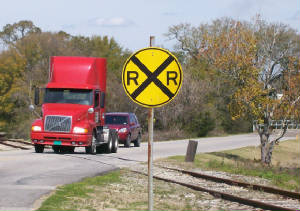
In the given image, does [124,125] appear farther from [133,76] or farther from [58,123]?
[133,76]

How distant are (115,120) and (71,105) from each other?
8920 millimetres

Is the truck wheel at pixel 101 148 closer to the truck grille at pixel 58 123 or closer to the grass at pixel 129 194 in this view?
the truck grille at pixel 58 123

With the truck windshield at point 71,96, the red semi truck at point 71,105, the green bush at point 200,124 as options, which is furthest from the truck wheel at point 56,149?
the green bush at point 200,124

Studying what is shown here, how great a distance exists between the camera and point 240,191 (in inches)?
572

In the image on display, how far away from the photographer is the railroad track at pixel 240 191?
11.9 metres

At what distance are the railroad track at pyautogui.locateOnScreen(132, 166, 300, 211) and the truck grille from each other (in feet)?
18.2

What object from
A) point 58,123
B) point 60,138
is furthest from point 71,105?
point 60,138

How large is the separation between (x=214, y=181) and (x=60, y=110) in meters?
8.81

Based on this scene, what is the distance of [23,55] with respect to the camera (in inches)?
2697

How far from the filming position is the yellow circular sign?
865 cm

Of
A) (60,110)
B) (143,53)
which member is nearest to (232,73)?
(60,110)

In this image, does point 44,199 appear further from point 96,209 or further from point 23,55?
point 23,55

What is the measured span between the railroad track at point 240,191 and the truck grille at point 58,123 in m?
5.54

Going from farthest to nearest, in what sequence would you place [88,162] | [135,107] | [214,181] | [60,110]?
1. [135,107]
2. [60,110]
3. [88,162]
4. [214,181]
